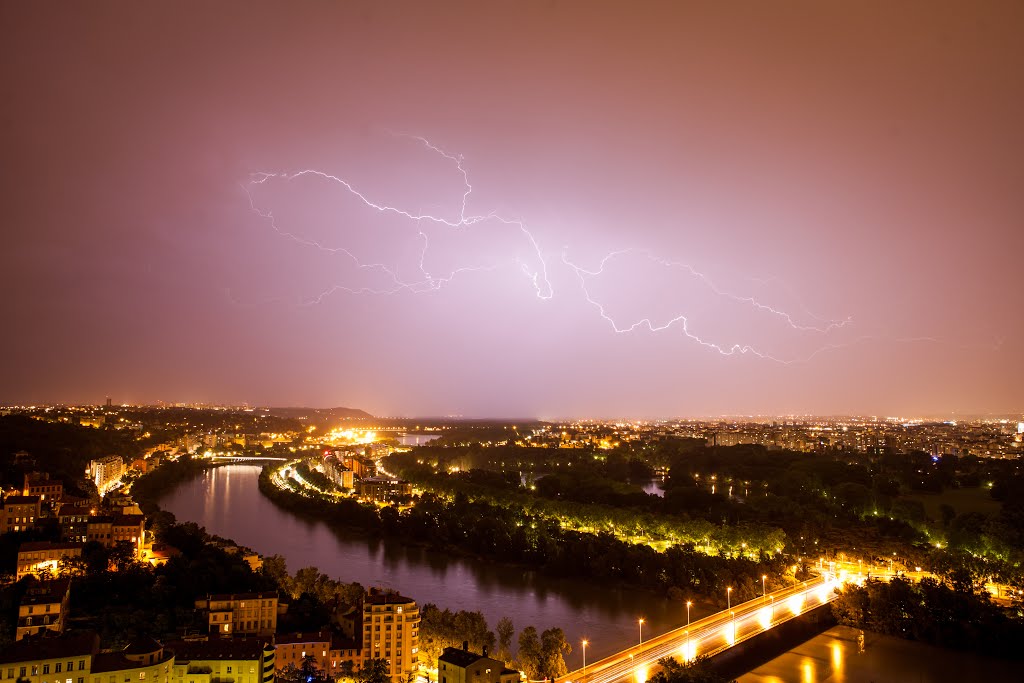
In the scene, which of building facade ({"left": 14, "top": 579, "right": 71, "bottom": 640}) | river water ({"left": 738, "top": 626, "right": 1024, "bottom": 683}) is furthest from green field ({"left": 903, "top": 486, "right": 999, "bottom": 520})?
building facade ({"left": 14, "top": 579, "right": 71, "bottom": 640})

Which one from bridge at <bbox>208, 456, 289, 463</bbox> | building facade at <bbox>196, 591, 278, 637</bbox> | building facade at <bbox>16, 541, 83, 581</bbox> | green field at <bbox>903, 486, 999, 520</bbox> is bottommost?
bridge at <bbox>208, 456, 289, 463</bbox>

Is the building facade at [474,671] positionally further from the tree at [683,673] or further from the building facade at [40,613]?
the building facade at [40,613]

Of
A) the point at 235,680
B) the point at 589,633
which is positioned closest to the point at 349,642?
the point at 235,680

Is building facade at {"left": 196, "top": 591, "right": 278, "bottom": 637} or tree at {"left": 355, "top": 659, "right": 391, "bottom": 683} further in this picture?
building facade at {"left": 196, "top": 591, "right": 278, "bottom": 637}

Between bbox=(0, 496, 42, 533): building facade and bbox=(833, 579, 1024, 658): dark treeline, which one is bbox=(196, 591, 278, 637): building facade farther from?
bbox=(833, 579, 1024, 658): dark treeline

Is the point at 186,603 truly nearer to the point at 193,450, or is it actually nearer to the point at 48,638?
the point at 48,638

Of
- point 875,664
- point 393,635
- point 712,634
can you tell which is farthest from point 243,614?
point 875,664

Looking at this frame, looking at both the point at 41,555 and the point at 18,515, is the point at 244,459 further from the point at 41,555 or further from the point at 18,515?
the point at 41,555
